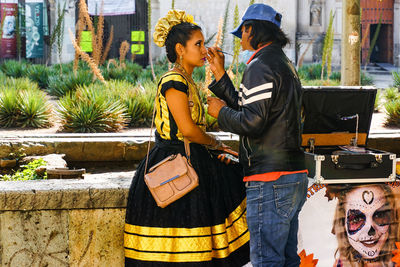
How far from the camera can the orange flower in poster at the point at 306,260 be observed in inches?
157

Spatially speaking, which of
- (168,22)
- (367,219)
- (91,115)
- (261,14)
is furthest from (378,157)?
(91,115)

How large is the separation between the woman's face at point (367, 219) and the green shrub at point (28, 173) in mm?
3095

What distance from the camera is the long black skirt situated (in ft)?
11.0

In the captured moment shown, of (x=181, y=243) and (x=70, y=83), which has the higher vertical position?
(x=70, y=83)

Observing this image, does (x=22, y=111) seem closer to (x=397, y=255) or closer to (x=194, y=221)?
(x=194, y=221)

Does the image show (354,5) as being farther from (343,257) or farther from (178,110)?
(178,110)

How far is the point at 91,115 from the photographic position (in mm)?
8383

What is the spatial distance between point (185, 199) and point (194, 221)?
14 cm

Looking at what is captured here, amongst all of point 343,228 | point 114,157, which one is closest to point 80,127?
point 114,157

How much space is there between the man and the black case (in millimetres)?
880

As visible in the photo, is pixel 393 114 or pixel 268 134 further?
pixel 393 114

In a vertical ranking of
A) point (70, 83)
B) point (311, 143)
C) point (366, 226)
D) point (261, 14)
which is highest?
point (261, 14)

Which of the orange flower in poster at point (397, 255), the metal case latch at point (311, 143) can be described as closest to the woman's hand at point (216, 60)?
the metal case latch at point (311, 143)

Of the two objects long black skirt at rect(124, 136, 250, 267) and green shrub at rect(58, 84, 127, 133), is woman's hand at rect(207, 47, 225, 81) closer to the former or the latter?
long black skirt at rect(124, 136, 250, 267)
